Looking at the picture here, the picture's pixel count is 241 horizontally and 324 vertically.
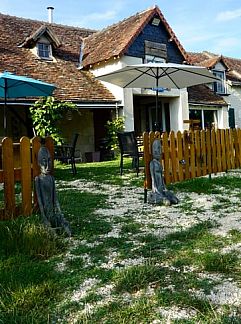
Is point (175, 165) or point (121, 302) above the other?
point (175, 165)

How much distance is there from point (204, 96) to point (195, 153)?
573 inches

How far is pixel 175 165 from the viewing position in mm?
7504

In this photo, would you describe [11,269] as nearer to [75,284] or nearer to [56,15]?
[75,284]

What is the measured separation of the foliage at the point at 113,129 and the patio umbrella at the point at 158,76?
202 inches

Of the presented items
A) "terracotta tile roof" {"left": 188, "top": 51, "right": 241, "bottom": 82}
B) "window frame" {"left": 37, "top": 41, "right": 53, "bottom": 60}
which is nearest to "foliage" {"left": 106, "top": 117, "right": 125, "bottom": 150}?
"window frame" {"left": 37, "top": 41, "right": 53, "bottom": 60}

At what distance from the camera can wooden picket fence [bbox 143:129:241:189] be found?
7184mm

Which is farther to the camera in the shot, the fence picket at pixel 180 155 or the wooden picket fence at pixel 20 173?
the fence picket at pixel 180 155

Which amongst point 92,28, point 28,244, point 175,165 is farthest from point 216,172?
point 92,28

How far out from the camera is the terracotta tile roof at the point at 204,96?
20.9 metres

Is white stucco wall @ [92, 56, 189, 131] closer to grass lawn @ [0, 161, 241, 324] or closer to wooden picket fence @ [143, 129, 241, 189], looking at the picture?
wooden picket fence @ [143, 129, 241, 189]

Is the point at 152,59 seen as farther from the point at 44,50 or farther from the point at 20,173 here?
the point at 20,173

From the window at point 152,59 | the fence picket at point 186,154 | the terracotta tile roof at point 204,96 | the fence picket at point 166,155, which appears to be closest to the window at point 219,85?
the terracotta tile roof at point 204,96

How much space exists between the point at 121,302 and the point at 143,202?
A: 3547mm

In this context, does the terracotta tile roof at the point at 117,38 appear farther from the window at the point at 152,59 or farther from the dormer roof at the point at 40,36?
the dormer roof at the point at 40,36
